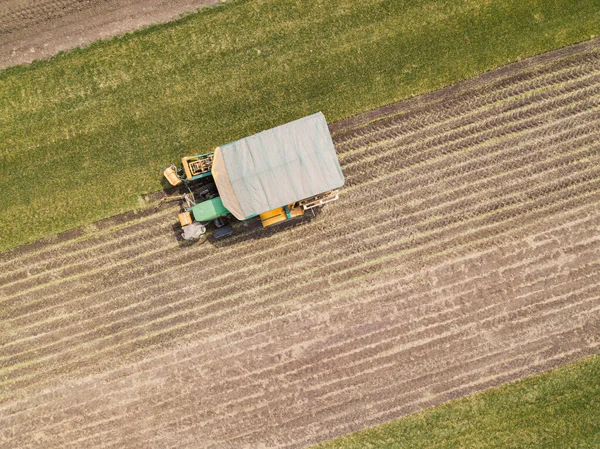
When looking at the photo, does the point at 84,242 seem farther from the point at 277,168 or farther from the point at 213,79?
the point at 277,168

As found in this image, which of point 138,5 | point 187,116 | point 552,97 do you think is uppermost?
point 138,5

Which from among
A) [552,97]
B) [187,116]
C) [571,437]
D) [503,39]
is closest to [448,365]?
[571,437]

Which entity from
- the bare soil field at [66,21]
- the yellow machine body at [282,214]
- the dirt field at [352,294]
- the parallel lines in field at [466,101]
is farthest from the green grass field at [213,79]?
the yellow machine body at [282,214]

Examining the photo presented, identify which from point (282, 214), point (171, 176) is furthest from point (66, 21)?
point (282, 214)

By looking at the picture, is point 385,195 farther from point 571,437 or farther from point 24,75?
point 24,75

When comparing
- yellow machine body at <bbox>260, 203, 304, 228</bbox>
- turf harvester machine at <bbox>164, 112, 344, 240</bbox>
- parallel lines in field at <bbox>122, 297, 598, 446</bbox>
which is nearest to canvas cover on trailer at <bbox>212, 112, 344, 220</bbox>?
turf harvester machine at <bbox>164, 112, 344, 240</bbox>

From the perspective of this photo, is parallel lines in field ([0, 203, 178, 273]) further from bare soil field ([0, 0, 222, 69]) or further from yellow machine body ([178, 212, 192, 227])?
bare soil field ([0, 0, 222, 69])
